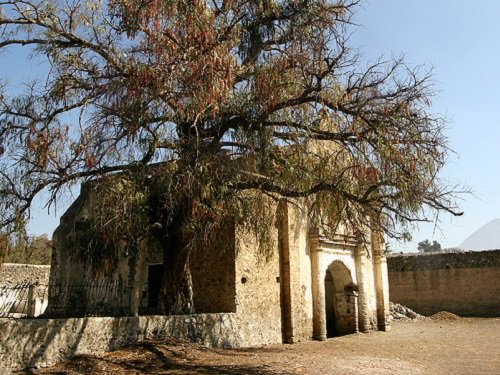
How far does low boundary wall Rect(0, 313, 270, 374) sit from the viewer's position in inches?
300

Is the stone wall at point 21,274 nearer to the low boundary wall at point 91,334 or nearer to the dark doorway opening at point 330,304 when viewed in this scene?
the dark doorway opening at point 330,304

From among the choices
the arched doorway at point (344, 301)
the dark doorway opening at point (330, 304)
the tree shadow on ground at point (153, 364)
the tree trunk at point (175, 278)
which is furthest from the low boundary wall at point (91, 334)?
the dark doorway opening at point (330, 304)

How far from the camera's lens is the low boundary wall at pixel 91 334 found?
25.0 ft

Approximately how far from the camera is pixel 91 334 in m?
8.70

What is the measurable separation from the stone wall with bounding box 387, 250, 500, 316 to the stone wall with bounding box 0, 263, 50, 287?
19.1 meters

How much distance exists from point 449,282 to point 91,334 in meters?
22.1

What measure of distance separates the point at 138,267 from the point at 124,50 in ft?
22.4

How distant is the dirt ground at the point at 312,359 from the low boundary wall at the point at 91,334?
0.22m

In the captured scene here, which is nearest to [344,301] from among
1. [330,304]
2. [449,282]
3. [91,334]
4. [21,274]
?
[330,304]

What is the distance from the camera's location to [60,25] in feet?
28.1

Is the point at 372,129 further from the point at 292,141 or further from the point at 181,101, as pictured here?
the point at 181,101

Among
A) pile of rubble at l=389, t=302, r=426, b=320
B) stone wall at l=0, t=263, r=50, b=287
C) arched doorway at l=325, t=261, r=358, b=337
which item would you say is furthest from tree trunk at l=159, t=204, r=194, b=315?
stone wall at l=0, t=263, r=50, b=287

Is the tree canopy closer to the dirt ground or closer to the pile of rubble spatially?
the dirt ground

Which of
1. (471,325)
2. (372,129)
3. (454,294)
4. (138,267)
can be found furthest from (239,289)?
(454,294)
